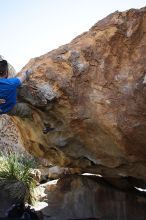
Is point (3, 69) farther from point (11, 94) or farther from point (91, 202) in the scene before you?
point (91, 202)

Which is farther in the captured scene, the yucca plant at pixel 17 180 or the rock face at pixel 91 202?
the yucca plant at pixel 17 180

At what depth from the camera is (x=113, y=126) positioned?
21.9 ft

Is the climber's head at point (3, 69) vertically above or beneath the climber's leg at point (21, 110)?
above

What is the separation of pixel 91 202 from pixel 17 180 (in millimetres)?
3010

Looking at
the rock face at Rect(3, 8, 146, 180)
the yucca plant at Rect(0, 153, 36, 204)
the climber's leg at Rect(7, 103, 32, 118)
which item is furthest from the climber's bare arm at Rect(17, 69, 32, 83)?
the yucca plant at Rect(0, 153, 36, 204)

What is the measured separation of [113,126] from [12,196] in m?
4.91

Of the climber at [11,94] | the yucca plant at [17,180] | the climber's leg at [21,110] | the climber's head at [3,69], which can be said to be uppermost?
the climber's head at [3,69]

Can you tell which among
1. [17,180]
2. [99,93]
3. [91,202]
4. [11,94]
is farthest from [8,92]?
[17,180]

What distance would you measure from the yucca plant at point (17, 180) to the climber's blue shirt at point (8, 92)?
13.9ft

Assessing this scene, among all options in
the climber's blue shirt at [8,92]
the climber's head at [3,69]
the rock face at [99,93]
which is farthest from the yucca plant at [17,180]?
the climber's head at [3,69]

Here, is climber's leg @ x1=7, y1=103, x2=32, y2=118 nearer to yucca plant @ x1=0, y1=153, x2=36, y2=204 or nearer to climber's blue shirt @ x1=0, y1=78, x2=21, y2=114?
climber's blue shirt @ x1=0, y1=78, x2=21, y2=114

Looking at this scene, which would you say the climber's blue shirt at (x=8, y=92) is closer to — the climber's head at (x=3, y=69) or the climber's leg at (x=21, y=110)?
the climber's leg at (x=21, y=110)

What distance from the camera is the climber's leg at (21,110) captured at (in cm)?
718

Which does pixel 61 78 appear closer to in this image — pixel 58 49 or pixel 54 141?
pixel 58 49
